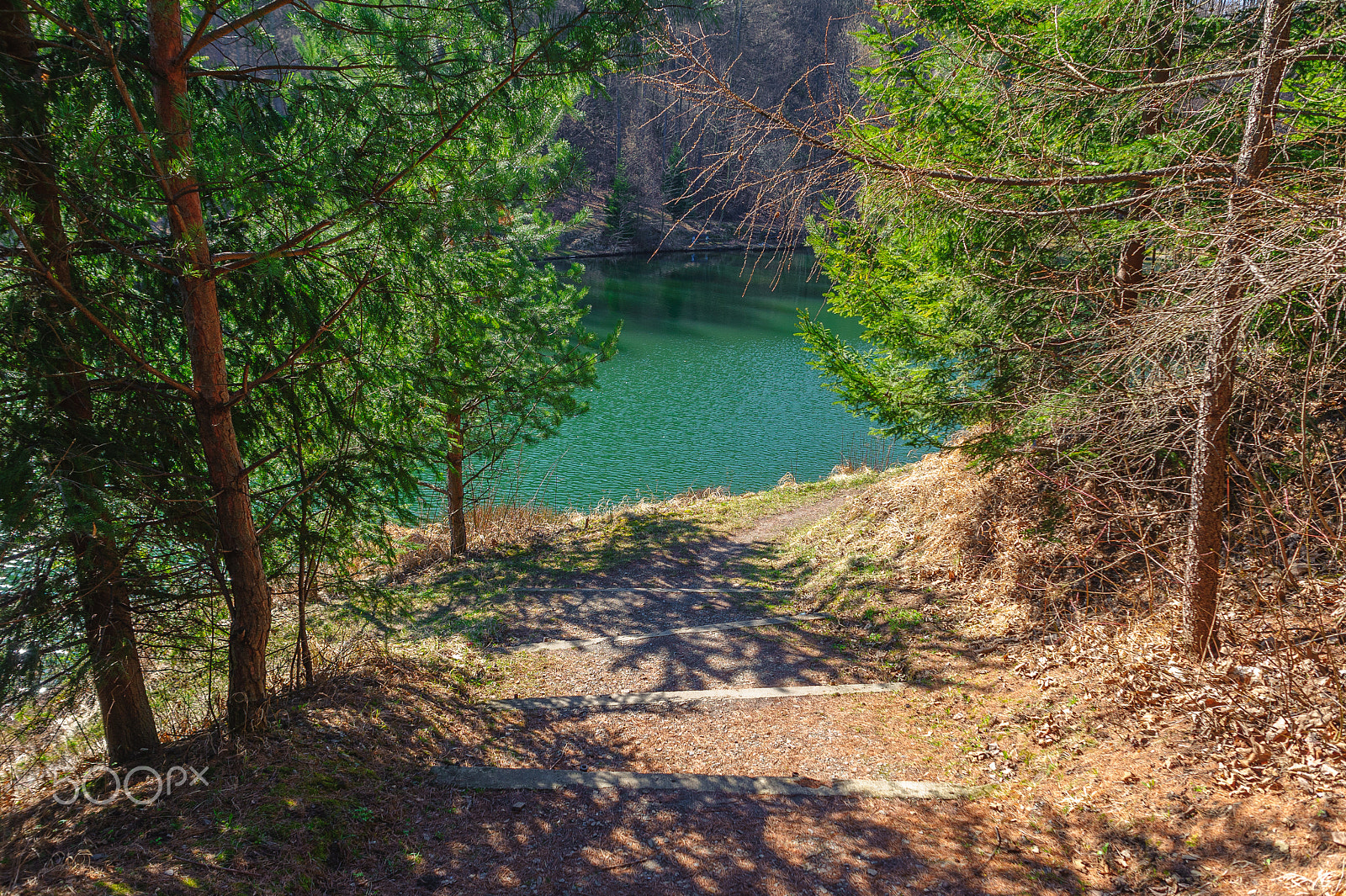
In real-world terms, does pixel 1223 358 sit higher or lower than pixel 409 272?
lower

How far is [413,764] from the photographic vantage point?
445cm

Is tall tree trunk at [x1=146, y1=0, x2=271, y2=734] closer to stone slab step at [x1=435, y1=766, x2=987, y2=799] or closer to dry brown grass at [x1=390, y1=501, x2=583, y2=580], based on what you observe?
stone slab step at [x1=435, y1=766, x2=987, y2=799]

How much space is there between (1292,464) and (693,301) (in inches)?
1416

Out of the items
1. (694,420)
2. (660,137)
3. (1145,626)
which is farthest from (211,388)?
(660,137)

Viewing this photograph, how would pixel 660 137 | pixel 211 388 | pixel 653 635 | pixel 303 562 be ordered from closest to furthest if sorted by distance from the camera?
pixel 211 388 < pixel 303 562 < pixel 653 635 < pixel 660 137

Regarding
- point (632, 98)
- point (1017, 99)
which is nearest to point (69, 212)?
point (1017, 99)

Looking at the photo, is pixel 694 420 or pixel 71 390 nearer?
pixel 71 390

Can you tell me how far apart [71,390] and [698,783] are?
13.3ft

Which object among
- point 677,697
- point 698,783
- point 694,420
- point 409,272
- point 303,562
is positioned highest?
point 409,272

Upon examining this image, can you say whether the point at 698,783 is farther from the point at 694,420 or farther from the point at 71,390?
the point at 694,420

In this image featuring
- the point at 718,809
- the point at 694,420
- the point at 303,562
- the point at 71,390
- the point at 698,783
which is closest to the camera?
the point at 71,390

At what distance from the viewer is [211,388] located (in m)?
3.97

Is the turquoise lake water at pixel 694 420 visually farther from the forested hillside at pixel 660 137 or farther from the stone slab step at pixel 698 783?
the forested hillside at pixel 660 137

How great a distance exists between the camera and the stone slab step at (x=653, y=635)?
731 centimetres
